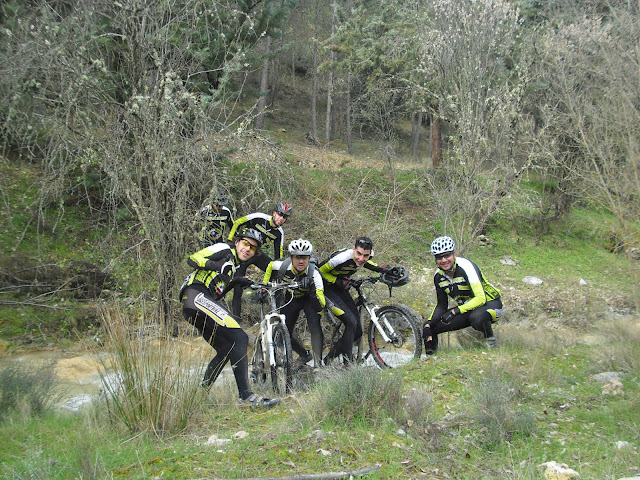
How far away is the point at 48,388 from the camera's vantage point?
6738 mm

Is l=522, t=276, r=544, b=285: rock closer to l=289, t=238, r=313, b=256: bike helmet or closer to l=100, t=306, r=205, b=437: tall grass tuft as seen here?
l=289, t=238, r=313, b=256: bike helmet

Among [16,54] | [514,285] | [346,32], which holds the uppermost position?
[346,32]

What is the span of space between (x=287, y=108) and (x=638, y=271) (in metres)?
33.2

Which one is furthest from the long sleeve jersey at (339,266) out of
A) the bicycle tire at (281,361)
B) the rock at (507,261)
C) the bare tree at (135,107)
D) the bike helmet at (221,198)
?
the rock at (507,261)

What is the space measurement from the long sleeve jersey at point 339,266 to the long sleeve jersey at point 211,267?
64.0 inches

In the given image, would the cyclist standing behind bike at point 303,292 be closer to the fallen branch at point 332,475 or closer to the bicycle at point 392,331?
the bicycle at point 392,331

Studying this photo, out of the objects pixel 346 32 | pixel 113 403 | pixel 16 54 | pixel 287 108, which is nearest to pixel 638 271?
pixel 113 403

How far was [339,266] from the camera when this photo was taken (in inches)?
317

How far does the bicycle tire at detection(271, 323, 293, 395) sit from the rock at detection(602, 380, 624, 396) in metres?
3.53

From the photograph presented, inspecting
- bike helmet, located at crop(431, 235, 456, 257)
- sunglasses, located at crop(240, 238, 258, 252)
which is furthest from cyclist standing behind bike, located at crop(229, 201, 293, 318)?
bike helmet, located at crop(431, 235, 456, 257)

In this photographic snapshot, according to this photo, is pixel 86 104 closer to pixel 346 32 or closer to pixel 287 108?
pixel 346 32

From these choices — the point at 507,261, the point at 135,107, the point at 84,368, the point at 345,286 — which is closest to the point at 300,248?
the point at 345,286

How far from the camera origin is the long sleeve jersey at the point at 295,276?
7.58 metres

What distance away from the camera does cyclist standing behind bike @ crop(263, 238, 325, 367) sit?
7.58 m
